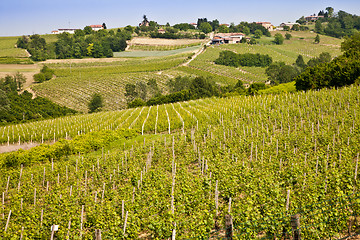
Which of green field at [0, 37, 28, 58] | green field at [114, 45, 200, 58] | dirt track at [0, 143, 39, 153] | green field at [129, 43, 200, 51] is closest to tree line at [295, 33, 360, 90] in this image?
dirt track at [0, 143, 39, 153]

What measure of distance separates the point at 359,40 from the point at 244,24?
131350 mm

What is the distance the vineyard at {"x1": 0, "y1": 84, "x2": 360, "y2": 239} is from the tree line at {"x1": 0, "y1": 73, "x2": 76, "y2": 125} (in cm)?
3453

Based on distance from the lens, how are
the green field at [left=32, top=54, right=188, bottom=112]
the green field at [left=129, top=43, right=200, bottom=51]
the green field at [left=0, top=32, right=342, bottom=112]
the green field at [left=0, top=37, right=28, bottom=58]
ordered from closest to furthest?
the green field at [left=32, top=54, right=188, bottom=112] → the green field at [left=0, top=32, right=342, bottom=112] → the green field at [left=0, top=37, right=28, bottom=58] → the green field at [left=129, top=43, right=200, bottom=51]

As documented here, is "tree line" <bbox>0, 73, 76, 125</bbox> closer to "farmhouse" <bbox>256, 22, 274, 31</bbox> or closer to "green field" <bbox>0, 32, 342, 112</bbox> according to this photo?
"green field" <bbox>0, 32, 342, 112</bbox>

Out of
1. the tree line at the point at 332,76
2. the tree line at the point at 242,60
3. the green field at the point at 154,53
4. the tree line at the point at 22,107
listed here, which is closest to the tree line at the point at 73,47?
the green field at the point at 154,53

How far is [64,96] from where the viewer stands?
75625 millimetres

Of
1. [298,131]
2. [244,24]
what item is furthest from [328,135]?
[244,24]

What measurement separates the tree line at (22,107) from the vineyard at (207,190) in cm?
3453

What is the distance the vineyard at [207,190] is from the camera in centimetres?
886

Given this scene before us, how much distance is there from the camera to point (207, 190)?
11305 mm

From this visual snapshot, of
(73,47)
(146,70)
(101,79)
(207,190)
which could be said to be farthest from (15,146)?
(73,47)

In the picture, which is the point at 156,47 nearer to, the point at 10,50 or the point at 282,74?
the point at 10,50

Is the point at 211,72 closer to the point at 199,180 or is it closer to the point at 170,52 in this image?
the point at 170,52

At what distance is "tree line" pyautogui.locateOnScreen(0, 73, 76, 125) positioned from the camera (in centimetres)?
5344
